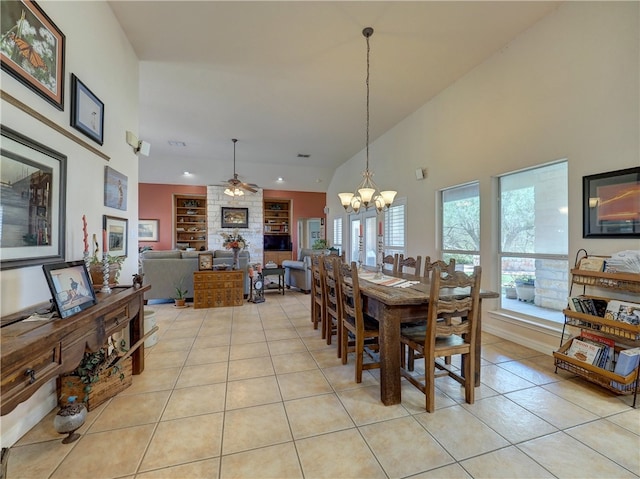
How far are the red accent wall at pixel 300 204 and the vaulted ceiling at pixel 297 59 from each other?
341 centimetres

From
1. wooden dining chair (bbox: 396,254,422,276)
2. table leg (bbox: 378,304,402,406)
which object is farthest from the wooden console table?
wooden dining chair (bbox: 396,254,422,276)

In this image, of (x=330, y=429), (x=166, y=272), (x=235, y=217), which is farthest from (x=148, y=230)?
(x=330, y=429)

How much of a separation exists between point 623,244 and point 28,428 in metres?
4.47

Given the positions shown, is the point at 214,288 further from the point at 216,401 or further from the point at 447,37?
the point at 447,37

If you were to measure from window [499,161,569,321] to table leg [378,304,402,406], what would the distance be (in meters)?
2.06

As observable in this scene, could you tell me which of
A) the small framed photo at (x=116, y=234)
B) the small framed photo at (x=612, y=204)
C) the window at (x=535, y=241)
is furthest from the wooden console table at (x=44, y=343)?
the window at (x=535, y=241)

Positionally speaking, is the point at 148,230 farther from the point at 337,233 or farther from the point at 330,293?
the point at 330,293

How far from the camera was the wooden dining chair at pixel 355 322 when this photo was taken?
235 centimetres

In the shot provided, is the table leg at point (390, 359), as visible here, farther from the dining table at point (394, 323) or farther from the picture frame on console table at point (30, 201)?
the picture frame on console table at point (30, 201)

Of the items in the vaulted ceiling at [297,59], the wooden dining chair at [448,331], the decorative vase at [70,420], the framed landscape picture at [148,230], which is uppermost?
the vaulted ceiling at [297,59]

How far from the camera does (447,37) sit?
2986 mm

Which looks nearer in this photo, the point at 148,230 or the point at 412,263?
the point at 412,263

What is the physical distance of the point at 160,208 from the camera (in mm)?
8273

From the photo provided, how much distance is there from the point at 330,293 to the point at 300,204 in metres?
6.66
